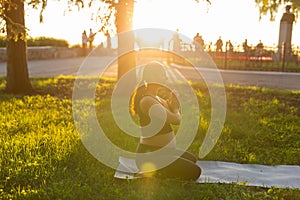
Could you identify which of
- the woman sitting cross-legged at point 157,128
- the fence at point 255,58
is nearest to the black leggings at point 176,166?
the woman sitting cross-legged at point 157,128

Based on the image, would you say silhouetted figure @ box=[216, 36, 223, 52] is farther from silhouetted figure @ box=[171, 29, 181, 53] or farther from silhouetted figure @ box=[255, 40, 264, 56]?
silhouetted figure @ box=[171, 29, 181, 53]

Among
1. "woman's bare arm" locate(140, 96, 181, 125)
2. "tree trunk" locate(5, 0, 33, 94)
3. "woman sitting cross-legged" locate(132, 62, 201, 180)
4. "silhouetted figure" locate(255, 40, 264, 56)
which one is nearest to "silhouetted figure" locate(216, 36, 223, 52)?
"silhouetted figure" locate(255, 40, 264, 56)

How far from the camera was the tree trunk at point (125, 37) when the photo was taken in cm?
1038

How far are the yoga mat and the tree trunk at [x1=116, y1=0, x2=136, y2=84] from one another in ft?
20.4

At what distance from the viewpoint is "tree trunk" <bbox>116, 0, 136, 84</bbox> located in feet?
34.0

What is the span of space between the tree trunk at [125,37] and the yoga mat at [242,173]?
6.21 meters

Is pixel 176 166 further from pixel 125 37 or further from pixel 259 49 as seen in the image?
pixel 259 49

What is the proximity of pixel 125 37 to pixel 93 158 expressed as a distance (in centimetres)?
641

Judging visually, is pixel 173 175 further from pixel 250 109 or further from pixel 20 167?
pixel 250 109

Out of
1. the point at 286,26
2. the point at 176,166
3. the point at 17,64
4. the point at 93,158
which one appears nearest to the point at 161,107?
the point at 176,166

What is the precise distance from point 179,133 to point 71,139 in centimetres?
219

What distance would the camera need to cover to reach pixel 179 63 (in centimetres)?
2333

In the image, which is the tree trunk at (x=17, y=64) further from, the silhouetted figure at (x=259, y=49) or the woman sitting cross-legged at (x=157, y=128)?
the silhouetted figure at (x=259, y=49)

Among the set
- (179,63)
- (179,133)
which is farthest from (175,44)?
(179,133)
